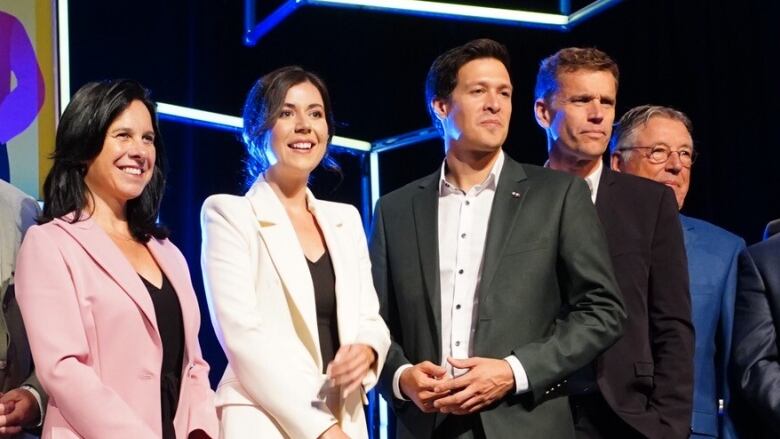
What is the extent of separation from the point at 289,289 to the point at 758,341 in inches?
61.1

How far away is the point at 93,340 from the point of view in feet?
9.98

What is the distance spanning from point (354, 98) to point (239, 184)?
67cm

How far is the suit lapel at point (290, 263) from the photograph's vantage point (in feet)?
10.5

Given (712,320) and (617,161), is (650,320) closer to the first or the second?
(712,320)

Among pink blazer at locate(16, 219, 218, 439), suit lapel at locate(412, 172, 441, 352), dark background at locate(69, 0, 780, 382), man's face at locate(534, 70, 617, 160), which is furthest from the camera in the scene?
dark background at locate(69, 0, 780, 382)

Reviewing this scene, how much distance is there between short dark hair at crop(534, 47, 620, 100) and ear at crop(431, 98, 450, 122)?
43cm

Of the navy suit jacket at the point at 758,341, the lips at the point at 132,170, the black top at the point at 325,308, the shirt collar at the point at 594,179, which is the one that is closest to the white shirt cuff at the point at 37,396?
the lips at the point at 132,170

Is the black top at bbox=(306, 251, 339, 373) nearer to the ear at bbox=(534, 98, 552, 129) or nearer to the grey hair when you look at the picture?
the ear at bbox=(534, 98, 552, 129)

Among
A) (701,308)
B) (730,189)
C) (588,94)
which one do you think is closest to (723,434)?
(701,308)

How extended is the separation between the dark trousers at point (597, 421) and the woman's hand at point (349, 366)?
0.67 metres

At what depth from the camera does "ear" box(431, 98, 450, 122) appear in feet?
12.2

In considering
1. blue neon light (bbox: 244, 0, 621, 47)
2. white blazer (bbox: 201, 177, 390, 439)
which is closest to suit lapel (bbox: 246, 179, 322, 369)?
white blazer (bbox: 201, 177, 390, 439)

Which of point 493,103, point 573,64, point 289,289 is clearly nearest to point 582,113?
point 573,64

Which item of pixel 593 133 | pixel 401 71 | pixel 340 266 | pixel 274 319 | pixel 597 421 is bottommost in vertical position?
pixel 597 421
